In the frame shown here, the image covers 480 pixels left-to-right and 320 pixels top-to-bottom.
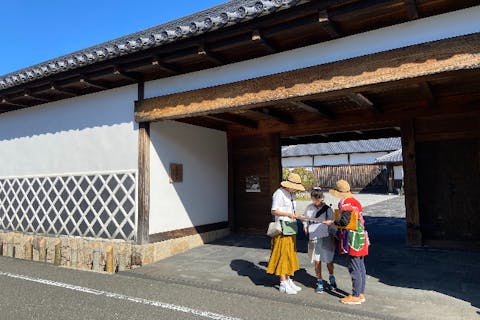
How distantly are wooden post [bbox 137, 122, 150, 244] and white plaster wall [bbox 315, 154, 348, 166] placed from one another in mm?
29175

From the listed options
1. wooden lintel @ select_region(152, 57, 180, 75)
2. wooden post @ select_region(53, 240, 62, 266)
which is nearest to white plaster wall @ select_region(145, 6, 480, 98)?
wooden lintel @ select_region(152, 57, 180, 75)

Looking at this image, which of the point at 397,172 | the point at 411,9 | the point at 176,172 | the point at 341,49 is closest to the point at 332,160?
the point at 397,172

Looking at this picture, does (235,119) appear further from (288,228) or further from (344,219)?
(344,219)

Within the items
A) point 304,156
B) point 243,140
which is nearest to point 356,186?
point 304,156

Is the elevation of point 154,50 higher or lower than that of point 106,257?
higher

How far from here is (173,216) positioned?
23.3 ft

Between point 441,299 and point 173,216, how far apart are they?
493cm

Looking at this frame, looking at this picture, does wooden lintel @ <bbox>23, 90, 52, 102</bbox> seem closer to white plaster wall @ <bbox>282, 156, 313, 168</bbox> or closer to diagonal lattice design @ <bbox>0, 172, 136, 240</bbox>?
diagonal lattice design @ <bbox>0, 172, 136, 240</bbox>

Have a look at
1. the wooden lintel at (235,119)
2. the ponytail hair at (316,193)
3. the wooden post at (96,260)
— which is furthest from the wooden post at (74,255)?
the ponytail hair at (316,193)

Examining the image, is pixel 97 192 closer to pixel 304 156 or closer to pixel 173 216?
pixel 173 216

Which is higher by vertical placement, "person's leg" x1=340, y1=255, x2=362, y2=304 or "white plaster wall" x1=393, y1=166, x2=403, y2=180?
"white plaster wall" x1=393, y1=166, x2=403, y2=180

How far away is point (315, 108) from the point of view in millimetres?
6691

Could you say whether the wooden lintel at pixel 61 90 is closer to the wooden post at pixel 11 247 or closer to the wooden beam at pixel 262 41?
the wooden post at pixel 11 247

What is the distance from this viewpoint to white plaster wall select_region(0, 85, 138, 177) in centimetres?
688
